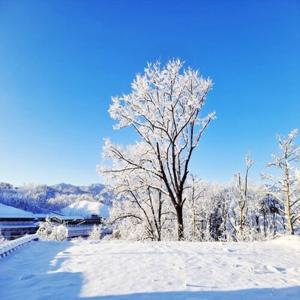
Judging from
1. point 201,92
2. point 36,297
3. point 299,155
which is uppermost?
point 201,92

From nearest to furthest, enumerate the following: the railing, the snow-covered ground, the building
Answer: the snow-covered ground
the railing
the building

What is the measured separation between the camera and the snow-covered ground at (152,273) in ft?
16.1

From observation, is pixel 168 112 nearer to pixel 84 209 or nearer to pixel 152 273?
pixel 152 273

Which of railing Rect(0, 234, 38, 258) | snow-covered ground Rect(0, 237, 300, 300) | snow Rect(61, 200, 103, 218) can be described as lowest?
snow-covered ground Rect(0, 237, 300, 300)

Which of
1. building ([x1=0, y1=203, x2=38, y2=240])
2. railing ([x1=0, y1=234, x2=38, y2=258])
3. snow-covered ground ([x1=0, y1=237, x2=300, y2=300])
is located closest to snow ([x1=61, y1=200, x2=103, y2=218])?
building ([x1=0, y1=203, x2=38, y2=240])

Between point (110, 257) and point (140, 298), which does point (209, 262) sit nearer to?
point (110, 257)

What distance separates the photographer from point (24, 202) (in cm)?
14262

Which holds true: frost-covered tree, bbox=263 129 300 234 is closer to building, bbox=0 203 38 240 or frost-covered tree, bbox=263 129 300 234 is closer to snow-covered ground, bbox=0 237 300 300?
snow-covered ground, bbox=0 237 300 300

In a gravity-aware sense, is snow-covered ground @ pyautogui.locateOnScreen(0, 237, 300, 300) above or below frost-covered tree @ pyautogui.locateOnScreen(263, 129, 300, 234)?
below

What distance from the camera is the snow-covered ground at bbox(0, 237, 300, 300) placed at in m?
4.92

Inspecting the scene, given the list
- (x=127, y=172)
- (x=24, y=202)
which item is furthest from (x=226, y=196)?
(x=24, y=202)

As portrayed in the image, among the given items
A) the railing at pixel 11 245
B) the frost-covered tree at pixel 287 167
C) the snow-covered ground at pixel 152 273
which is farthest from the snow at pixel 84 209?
Result: the snow-covered ground at pixel 152 273

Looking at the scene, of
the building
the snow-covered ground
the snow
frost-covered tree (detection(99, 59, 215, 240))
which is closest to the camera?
the snow-covered ground

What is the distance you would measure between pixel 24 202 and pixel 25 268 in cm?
14638
